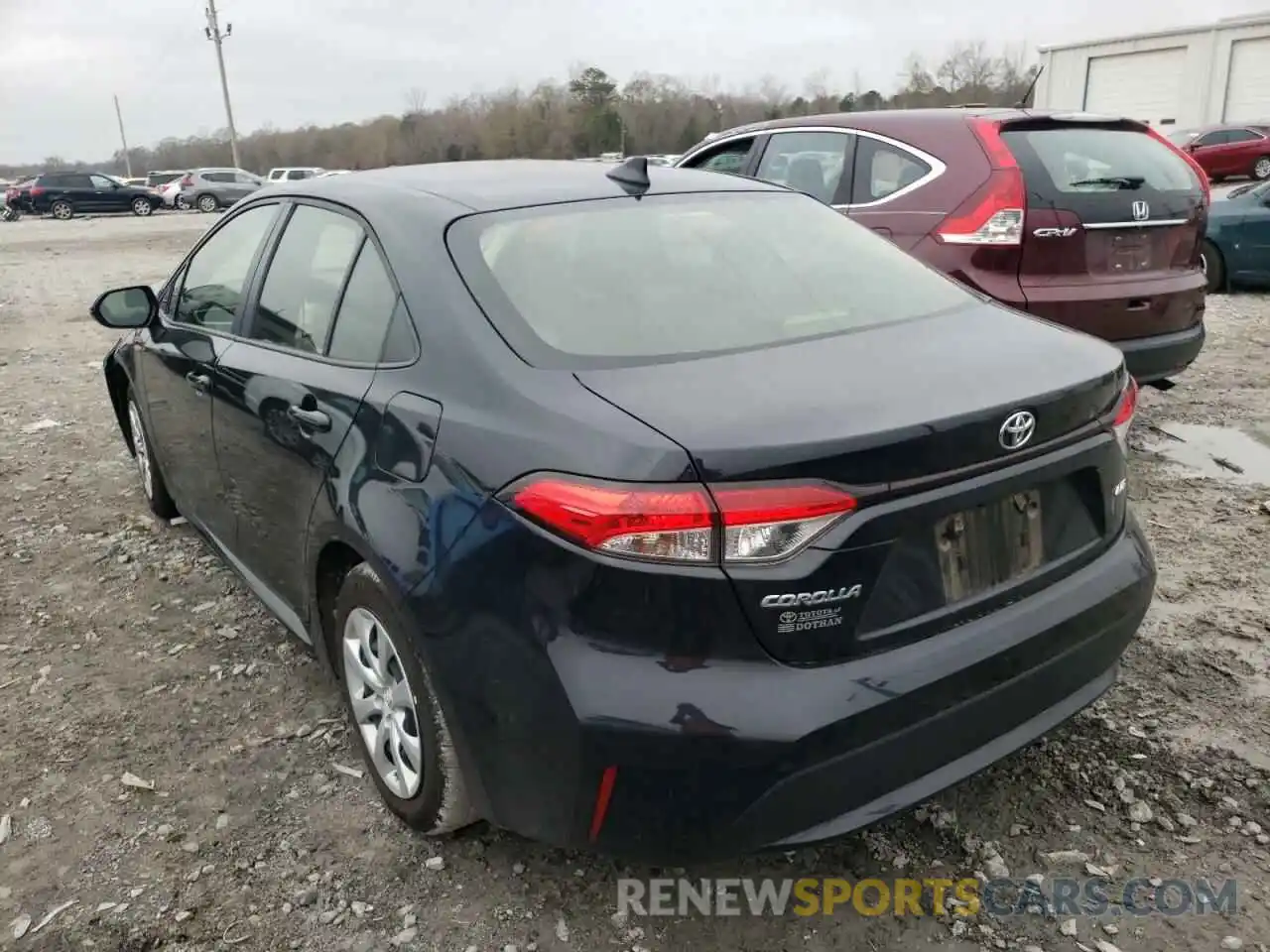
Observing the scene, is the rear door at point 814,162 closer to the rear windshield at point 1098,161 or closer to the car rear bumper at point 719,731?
the rear windshield at point 1098,161

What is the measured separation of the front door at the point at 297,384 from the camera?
8.51ft

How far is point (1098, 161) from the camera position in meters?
5.00

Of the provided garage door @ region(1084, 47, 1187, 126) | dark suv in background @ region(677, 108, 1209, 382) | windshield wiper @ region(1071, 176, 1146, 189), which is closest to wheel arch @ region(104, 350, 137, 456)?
dark suv in background @ region(677, 108, 1209, 382)

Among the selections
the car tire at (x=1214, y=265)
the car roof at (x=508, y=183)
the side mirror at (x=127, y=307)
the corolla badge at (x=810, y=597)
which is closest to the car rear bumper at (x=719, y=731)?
the corolla badge at (x=810, y=597)

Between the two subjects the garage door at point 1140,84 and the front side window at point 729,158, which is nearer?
the front side window at point 729,158

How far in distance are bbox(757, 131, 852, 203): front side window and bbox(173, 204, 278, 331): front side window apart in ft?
9.69

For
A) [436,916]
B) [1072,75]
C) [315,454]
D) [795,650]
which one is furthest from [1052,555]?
[1072,75]

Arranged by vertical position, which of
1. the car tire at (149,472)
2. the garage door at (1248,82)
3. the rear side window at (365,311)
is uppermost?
the garage door at (1248,82)

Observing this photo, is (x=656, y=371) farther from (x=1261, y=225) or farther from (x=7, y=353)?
(x=1261, y=225)

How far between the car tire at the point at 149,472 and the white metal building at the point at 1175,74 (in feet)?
112

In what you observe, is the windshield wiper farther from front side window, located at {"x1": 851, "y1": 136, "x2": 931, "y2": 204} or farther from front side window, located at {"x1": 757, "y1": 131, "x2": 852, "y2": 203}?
front side window, located at {"x1": 757, "y1": 131, "x2": 852, "y2": 203}

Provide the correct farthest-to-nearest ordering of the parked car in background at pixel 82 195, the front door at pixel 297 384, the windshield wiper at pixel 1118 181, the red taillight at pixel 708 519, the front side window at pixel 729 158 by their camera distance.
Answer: the parked car in background at pixel 82 195
the front side window at pixel 729 158
the windshield wiper at pixel 1118 181
the front door at pixel 297 384
the red taillight at pixel 708 519

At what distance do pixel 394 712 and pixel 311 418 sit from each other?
2.58 feet

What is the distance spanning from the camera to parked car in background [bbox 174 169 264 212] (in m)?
37.7
